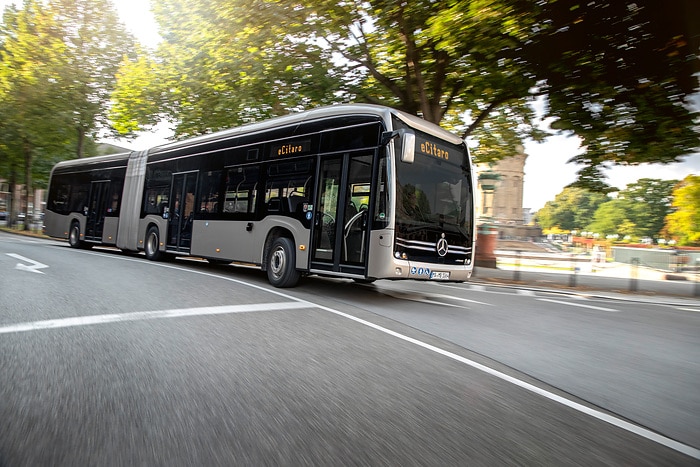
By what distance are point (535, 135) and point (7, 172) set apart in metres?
38.3

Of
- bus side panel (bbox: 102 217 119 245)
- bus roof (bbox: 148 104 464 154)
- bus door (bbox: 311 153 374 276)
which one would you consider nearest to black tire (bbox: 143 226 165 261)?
bus side panel (bbox: 102 217 119 245)

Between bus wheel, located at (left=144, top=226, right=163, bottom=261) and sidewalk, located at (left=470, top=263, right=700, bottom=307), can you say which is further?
bus wheel, located at (left=144, top=226, right=163, bottom=261)

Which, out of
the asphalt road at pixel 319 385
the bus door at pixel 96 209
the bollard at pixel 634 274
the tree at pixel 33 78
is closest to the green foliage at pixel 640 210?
the bollard at pixel 634 274

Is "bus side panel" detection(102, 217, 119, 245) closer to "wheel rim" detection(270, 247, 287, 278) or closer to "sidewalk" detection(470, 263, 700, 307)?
"wheel rim" detection(270, 247, 287, 278)

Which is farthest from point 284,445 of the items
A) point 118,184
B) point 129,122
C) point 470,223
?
point 129,122

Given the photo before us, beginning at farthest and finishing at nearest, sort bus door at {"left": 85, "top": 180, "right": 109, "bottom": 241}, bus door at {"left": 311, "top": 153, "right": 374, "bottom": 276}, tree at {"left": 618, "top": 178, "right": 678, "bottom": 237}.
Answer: tree at {"left": 618, "top": 178, "right": 678, "bottom": 237}
bus door at {"left": 85, "top": 180, "right": 109, "bottom": 241}
bus door at {"left": 311, "top": 153, "right": 374, "bottom": 276}

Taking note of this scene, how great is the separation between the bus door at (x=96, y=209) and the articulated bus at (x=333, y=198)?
5.73 m

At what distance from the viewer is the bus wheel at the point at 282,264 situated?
32.2 ft

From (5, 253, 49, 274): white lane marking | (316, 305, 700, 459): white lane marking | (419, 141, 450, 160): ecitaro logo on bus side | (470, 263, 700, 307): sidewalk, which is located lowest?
(316, 305, 700, 459): white lane marking

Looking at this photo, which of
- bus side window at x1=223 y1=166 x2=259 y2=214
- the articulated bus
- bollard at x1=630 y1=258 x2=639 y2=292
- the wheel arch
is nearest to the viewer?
the articulated bus

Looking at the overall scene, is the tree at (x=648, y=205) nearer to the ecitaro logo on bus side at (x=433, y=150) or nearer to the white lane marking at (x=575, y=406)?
the ecitaro logo on bus side at (x=433, y=150)

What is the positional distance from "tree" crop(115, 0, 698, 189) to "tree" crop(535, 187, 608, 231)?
331ft

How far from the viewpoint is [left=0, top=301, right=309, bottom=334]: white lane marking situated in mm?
5188

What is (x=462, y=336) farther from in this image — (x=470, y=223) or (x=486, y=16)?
(x=486, y=16)
